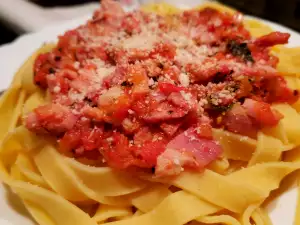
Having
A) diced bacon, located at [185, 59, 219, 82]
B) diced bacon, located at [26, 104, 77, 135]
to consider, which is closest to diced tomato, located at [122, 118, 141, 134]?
diced bacon, located at [26, 104, 77, 135]

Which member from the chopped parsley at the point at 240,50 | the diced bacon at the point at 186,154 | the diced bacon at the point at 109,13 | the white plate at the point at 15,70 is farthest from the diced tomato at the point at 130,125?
the diced bacon at the point at 109,13

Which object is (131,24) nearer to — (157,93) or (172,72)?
(172,72)

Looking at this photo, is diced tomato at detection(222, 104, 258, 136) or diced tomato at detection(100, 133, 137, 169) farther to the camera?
diced tomato at detection(222, 104, 258, 136)

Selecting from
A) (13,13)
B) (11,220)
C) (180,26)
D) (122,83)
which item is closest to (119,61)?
(122,83)

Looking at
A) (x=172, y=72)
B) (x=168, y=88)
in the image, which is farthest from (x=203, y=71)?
(x=168, y=88)

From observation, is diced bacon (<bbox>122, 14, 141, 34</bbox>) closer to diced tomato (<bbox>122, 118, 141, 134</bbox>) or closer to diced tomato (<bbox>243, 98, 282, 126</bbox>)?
diced tomato (<bbox>122, 118, 141, 134</bbox>)
